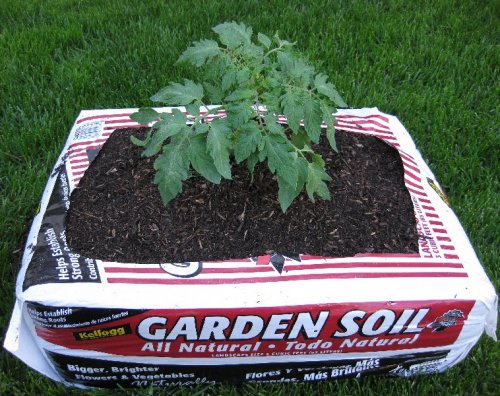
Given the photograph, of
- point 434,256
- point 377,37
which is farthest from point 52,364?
point 377,37

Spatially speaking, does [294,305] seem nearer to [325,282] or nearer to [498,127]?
[325,282]

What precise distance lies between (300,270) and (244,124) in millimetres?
413

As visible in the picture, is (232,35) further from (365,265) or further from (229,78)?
(365,265)

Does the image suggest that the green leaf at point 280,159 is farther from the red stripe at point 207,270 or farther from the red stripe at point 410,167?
the red stripe at point 410,167

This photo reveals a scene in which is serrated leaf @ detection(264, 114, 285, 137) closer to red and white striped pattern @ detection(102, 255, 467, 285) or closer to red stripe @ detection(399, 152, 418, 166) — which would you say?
red and white striped pattern @ detection(102, 255, 467, 285)

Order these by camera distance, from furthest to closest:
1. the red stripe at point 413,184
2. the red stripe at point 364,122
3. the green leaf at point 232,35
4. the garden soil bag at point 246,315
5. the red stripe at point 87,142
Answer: the red stripe at point 364,122 → the red stripe at point 87,142 → the red stripe at point 413,184 → the green leaf at point 232,35 → the garden soil bag at point 246,315

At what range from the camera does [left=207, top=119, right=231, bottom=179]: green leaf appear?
1.58 m

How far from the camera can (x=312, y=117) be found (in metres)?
1.65

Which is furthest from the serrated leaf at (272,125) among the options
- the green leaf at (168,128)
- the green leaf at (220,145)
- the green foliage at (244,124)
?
the green leaf at (168,128)

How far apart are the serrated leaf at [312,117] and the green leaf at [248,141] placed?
0.14 m

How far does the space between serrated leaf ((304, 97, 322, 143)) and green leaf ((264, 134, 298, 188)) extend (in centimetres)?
9

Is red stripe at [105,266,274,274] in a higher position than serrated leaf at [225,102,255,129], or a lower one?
lower

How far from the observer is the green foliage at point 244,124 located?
1599 millimetres

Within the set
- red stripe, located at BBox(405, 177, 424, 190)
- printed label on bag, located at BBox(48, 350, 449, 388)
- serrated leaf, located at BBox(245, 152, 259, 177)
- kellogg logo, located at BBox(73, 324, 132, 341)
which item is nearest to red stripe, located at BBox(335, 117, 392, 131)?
red stripe, located at BBox(405, 177, 424, 190)
